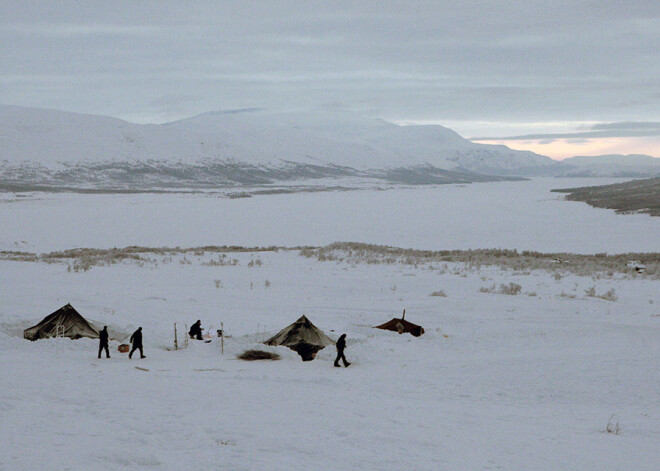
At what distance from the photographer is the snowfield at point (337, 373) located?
8.05 meters

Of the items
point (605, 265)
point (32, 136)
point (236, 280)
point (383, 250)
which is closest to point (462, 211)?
point (383, 250)

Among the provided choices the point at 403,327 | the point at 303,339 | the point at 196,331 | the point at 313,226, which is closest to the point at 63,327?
the point at 196,331

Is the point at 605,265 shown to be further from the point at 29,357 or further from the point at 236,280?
the point at 29,357

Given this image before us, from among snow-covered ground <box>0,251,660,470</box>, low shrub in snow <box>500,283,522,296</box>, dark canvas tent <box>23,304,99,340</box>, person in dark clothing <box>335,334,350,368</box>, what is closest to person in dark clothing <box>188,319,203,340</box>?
snow-covered ground <box>0,251,660,470</box>

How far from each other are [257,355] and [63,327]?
17.8 ft

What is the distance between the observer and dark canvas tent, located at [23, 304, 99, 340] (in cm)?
1512

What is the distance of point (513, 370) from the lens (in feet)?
43.1

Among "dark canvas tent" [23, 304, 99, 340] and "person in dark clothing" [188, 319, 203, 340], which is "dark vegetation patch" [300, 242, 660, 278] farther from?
"dark canvas tent" [23, 304, 99, 340]

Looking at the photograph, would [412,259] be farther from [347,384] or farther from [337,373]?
[347,384]

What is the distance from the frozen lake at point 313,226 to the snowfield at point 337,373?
14307mm

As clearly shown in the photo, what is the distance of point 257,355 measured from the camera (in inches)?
579

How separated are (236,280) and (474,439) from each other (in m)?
18.3

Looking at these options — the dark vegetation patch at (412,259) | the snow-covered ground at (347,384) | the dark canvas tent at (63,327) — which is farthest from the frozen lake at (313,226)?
the dark canvas tent at (63,327)

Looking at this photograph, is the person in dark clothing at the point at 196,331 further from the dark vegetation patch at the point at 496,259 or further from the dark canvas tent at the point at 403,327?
the dark vegetation patch at the point at 496,259
